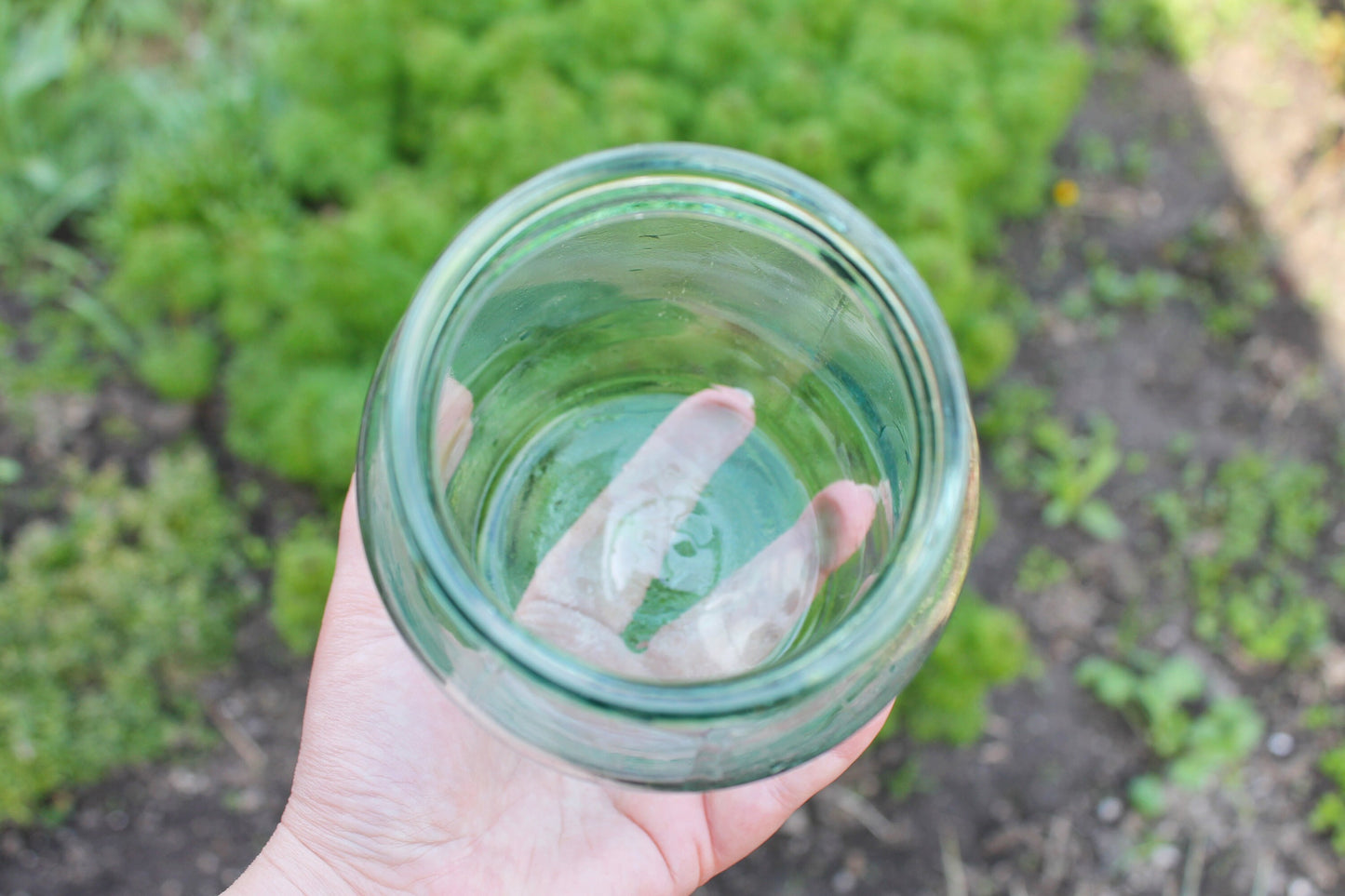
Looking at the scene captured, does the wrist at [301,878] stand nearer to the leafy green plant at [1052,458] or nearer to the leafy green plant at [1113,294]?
the leafy green plant at [1052,458]

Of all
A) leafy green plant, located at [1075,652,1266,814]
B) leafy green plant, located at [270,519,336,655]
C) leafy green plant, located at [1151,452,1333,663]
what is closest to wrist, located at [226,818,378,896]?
leafy green plant, located at [270,519,336,655]

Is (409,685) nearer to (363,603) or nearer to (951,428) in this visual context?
(363,603)

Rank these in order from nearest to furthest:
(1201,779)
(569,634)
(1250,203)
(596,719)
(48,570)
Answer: (596,719) → (569,634) → (48,570) → (1201,779) → (1250,203)

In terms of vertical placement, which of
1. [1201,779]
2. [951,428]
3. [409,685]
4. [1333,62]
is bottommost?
[1201,779]

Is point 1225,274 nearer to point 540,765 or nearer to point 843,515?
point 843,515

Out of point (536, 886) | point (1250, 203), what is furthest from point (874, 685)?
point (1250, 203)

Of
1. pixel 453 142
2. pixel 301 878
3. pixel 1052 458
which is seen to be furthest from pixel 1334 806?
pixel 453 142

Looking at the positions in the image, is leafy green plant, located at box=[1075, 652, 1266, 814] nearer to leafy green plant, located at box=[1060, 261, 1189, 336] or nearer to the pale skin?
leafy green plant, located at box=[1060, 261, 1189, 336]
